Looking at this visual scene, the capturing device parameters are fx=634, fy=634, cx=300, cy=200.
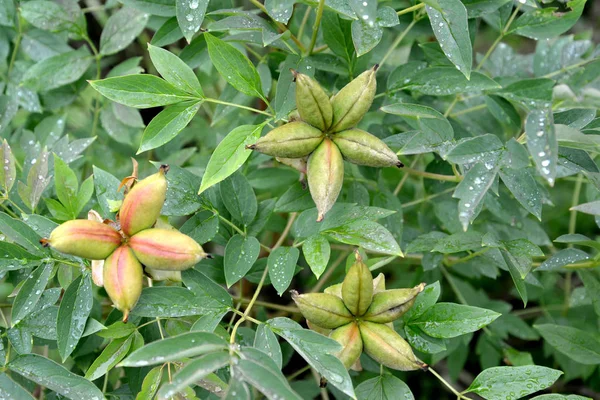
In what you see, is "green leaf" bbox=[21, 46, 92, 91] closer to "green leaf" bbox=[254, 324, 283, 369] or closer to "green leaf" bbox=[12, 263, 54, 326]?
"green leaf" bbox=[12, 263, 54, 326]

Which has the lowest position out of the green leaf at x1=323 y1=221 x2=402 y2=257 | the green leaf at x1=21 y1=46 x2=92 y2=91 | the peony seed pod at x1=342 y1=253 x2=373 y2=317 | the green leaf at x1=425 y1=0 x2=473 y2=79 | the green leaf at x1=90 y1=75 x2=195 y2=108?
the peony seed pod at x1=342 y1=253 x2=373 y2=317

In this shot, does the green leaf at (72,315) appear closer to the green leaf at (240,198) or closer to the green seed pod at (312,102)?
the green leaf at (240,198)

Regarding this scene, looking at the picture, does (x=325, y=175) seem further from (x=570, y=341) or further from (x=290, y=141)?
(x=570, y=341)

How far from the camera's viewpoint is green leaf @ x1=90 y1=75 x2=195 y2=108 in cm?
141

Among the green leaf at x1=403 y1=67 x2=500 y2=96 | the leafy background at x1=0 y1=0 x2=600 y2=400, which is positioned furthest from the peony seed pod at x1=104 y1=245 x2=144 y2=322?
the green leaf at x1=403 y1=67 x2=500 y2=96

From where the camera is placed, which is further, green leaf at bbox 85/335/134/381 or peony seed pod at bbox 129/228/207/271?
green leaf at bbox 85/335/134/381

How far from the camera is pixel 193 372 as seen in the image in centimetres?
109

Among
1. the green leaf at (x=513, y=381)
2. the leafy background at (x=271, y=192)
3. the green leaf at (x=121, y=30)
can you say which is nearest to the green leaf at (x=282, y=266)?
the leafy background at (x=271, y=192)

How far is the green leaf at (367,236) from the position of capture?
53.2 inches

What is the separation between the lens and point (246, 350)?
3.90 feet

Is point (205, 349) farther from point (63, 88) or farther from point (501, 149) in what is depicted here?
point (63, 88)

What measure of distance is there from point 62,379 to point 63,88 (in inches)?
44.8

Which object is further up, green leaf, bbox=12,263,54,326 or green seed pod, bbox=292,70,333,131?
green seed pod, bbox=292,70,333,131

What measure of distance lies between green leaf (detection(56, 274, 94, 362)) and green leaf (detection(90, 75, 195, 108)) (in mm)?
415
